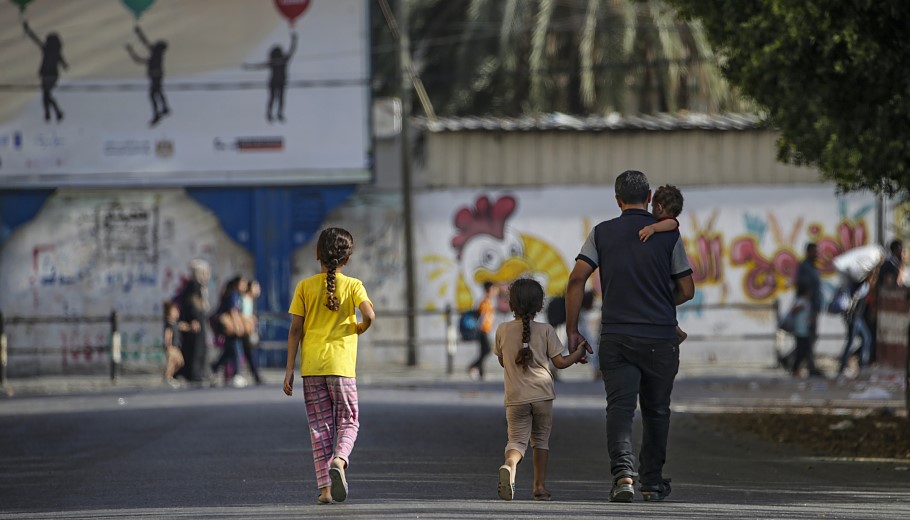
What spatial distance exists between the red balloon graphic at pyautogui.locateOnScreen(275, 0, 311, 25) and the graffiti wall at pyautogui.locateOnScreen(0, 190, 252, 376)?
Answer: 12.6 ft

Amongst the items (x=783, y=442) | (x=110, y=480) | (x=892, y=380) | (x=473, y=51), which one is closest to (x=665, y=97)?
(x=473, y=51)

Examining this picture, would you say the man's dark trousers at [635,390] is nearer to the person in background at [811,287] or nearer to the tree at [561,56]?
the person in background at [811,287]

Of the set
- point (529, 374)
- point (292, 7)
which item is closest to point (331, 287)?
point (529, 374)

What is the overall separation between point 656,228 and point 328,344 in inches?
77.8

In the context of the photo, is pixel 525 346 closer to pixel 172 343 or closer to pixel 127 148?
pixel 172 343

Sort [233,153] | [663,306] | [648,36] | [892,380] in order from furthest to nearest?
[648,36] → [233,153] → [892,380] → [663,306]

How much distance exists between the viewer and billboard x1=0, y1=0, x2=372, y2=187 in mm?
26203

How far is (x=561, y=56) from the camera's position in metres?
34.3

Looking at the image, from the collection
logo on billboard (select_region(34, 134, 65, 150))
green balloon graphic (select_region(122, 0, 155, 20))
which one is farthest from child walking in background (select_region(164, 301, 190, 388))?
green balloon graphic (select_region(122, 0, 155, 20))

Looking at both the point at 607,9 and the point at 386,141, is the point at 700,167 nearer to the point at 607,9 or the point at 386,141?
the point at 386,141

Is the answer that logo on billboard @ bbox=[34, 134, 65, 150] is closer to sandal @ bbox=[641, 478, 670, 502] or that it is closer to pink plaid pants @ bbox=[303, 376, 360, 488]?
pink plaid pants @ bbox=[303, 376, 360, 488]

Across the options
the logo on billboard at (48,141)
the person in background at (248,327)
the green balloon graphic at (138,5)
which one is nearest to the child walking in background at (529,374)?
the person in background at (248,327)

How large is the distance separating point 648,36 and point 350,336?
26.1m

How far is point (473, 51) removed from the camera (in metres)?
34.4
